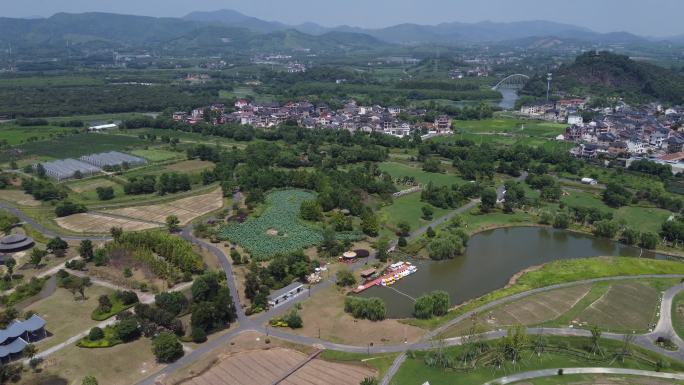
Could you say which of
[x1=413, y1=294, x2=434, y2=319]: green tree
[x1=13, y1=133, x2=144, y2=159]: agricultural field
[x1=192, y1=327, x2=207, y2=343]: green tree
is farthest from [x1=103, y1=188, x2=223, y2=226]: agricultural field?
[x1=13, y1=133, x2=144, y2=159]: agricultural field

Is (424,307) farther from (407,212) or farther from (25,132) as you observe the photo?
(25,132)

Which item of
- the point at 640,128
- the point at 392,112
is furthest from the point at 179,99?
the point at 640,128

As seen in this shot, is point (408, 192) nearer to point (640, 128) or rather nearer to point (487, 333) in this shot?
point (487, 333)

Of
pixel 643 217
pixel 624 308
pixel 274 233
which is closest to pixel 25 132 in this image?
pixel 274 233

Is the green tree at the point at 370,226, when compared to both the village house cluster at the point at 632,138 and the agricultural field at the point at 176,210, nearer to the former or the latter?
the agricultural field at the point at 176,210

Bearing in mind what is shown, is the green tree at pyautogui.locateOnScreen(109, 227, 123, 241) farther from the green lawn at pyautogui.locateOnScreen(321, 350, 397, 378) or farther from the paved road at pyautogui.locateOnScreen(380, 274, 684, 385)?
the paved road at pyautogui.locateOnScreen(380, 274, 684, 385)

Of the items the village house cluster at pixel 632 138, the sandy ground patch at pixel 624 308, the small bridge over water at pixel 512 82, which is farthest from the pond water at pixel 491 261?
the small bridge over water at pixel 512 82

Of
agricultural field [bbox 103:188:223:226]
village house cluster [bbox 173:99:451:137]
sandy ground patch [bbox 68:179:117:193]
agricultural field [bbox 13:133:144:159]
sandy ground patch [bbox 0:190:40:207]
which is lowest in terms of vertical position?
agricultural field [bbox 103:188:223:226]
